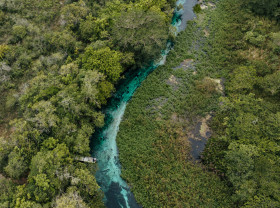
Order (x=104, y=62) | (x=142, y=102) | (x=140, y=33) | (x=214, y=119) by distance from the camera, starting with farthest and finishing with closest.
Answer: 1. (x=140, y=33)
2. (x=142, y=102)
3. (x=214, y=119)
4. (x=104, y=62)

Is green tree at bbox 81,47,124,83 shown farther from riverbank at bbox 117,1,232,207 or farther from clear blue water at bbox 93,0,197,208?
riverbank at bbox 117,1,232,207

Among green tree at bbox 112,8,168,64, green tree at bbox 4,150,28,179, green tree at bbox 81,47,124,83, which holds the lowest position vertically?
green tree at bbox 4,150,28,179

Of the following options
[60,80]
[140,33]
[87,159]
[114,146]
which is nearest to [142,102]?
[114,146]

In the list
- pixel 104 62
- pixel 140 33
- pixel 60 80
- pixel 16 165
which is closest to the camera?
pixel 16 165

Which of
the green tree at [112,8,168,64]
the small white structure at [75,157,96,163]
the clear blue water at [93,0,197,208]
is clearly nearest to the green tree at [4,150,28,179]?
the small white structure at [75,157,96,163]

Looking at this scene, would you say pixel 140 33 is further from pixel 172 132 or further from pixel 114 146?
pixel 114 146

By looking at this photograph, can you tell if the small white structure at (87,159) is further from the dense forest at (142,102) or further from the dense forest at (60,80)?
the dense forest at (142,102)

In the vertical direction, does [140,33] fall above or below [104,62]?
above
